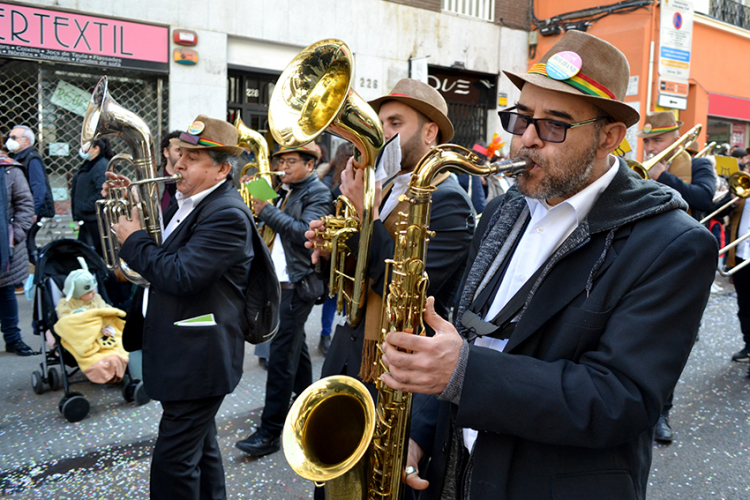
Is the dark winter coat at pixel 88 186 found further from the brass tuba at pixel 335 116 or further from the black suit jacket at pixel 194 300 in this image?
the brass tuba at pixel 335 116

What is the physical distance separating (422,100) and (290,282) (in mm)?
2002

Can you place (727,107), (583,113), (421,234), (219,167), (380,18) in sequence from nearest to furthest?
(583,113), (421,234), (219,167), (380,18), (727,107)

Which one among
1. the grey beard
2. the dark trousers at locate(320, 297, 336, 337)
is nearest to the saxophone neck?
the grey beard

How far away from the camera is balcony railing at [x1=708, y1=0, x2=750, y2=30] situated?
1505 centimetres

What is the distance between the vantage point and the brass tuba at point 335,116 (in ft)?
7.45

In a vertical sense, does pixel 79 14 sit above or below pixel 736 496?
above

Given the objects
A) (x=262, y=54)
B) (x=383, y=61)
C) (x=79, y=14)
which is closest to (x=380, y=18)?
(x=383, y=61)

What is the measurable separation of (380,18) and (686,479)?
10020mm

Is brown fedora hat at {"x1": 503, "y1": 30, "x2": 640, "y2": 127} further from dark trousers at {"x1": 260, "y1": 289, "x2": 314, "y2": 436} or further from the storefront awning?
the storefront awning

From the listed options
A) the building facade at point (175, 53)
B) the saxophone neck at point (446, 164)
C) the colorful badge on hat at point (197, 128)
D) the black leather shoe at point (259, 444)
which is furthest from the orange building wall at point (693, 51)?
the saxophone neck at point (446, 164)

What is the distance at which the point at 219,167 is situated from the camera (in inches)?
125

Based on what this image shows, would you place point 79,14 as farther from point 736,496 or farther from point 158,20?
point 736,496

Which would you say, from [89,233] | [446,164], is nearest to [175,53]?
[89,233]

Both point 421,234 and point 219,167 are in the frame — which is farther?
point 219,167
